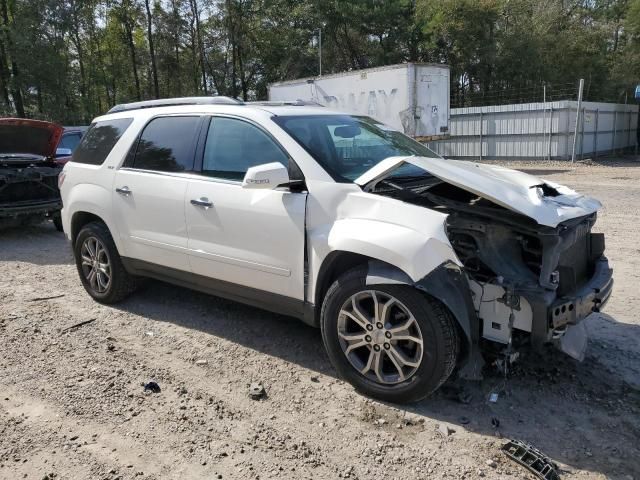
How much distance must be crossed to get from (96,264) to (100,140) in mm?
1196

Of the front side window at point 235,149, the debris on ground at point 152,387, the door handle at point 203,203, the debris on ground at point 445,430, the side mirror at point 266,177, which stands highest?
the front side window at point 235,149

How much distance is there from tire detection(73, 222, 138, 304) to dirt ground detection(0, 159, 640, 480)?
280mm

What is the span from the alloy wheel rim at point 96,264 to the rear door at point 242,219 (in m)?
1.32

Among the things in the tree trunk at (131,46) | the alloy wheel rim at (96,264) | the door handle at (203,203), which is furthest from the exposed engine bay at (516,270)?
the tree trunk at (131,46)

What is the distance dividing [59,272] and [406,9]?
31075 mm

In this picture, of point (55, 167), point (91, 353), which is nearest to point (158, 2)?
point (55, 167)

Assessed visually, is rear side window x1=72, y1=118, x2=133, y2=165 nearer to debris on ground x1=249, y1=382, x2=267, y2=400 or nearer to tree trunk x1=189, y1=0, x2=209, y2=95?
debris on ground x1=249, y1=382, x2=267, y2=400

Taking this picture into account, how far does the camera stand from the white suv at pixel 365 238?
3.16m

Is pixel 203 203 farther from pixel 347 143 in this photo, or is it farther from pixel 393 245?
pixel 393 245

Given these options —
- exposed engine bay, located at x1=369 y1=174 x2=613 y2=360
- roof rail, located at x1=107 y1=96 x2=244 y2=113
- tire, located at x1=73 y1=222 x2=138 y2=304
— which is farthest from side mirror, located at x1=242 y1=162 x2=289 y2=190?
tire, located at x1=73 y1=222 x2=138 y2=304

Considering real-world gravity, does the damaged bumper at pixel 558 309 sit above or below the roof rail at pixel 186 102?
below

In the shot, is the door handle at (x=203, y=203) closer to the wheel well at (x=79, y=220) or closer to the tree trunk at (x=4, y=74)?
the wheel well at (x=79, y=220)

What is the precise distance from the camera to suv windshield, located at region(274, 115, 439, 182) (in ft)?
12.5

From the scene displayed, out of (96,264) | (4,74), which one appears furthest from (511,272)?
(4,74)
